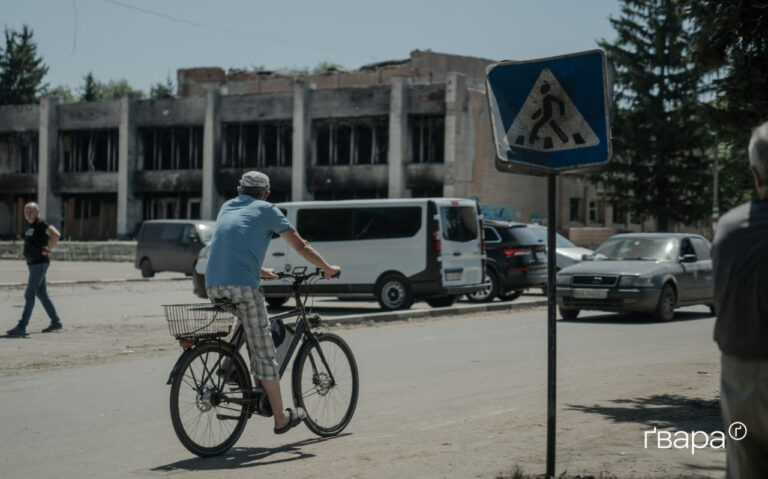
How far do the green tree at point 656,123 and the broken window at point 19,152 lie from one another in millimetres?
35715

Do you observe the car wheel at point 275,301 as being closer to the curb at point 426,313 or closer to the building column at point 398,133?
the curb at point 426,313

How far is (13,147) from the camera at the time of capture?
6044 centimetres

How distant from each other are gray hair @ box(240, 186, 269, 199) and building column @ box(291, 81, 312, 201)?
4430 centimetres

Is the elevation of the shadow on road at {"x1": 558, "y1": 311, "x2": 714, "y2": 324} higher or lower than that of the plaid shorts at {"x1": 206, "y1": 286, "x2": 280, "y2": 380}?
lower

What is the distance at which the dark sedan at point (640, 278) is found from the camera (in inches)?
650

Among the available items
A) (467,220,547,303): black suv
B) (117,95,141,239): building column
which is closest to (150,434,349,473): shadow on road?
(467,220,547,303): black suv

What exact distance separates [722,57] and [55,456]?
19.8ft

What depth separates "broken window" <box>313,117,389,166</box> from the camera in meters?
49.8

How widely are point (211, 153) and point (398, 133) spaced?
1190 centimetres

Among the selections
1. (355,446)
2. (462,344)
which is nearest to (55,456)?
(355,446)

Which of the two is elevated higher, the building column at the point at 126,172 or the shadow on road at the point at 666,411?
the building column at the point at 126,172

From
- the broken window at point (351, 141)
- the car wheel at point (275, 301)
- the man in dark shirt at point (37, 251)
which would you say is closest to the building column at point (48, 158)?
the broken window at point (351, 141)

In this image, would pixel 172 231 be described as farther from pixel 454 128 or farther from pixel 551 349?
pixel 551 349

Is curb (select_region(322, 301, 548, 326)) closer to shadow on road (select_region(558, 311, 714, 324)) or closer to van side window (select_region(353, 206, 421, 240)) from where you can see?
van side window (select_region(353, 206, 421, 240))
